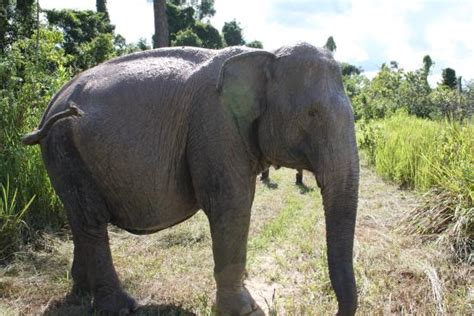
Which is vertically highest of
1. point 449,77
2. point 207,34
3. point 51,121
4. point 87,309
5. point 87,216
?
point 207,34

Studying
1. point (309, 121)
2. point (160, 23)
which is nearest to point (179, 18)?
point (160, 23)

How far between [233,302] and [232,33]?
128 ft

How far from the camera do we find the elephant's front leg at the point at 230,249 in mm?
2773

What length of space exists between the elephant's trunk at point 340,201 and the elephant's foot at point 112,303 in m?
1.48

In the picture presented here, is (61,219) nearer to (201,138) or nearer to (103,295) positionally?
(103,295)

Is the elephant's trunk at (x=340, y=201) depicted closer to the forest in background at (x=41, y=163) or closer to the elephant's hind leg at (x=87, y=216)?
the elephant's hind leg at (x=87, y=216)

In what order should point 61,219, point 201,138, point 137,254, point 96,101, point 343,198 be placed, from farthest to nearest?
point 61,219 → point 137,254 → point 96,101 → point 201,138 → point 343,198

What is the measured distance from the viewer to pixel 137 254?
4676 mm

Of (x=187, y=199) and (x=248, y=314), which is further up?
(x=187, y=199)

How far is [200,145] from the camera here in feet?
9.16

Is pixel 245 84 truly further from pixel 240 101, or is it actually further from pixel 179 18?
pixel 179 18

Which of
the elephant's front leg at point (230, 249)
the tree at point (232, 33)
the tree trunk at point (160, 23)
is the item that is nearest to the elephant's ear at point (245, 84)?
the elephant's front leg at point (230, 249)

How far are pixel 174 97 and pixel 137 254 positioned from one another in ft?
7.42

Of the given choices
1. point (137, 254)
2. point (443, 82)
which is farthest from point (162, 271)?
point (443, 82)
